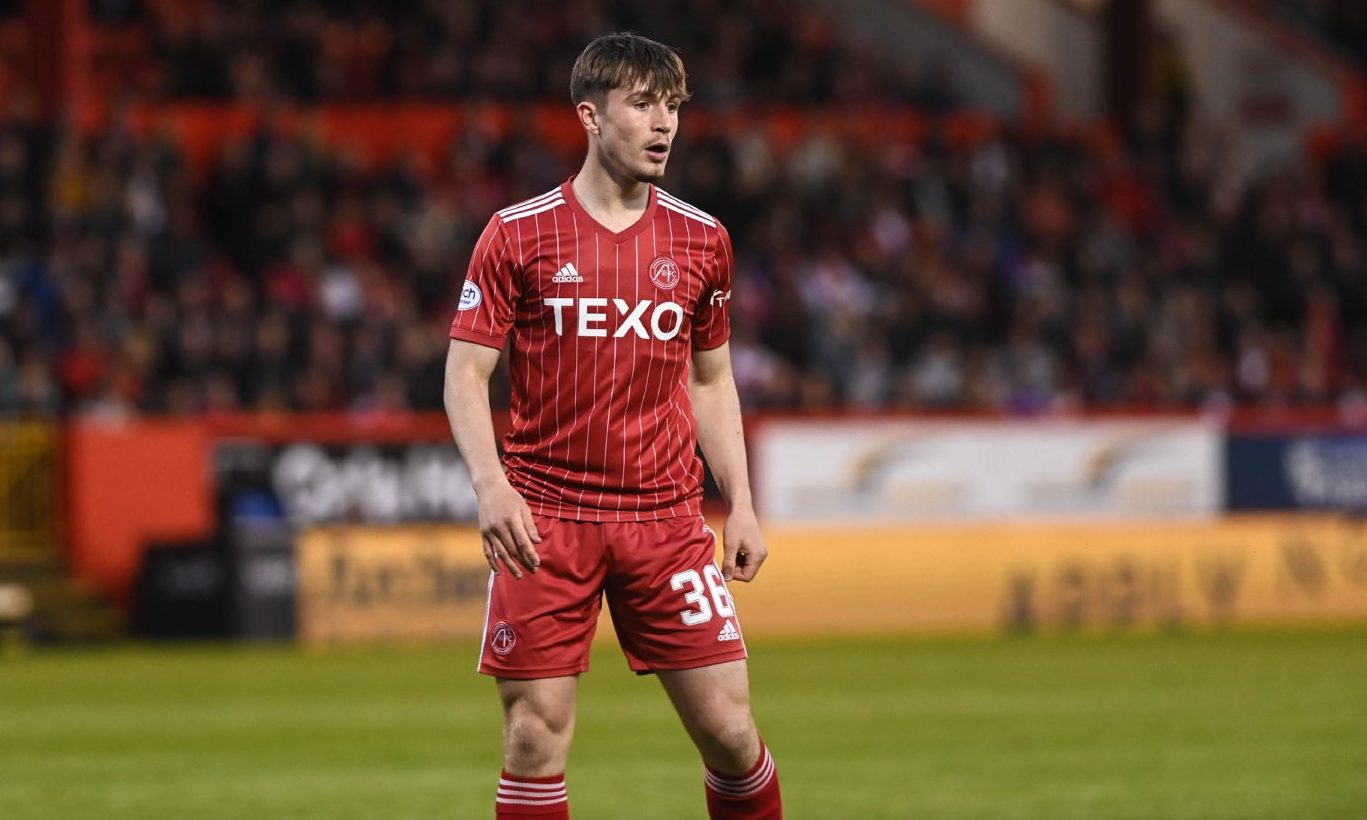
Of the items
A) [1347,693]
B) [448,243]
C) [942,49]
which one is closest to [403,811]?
[1347,693]

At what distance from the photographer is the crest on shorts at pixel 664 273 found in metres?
5.65

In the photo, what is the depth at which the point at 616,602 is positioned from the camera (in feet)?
18.9

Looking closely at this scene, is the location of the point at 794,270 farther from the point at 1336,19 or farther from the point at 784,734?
the point at 1336,19

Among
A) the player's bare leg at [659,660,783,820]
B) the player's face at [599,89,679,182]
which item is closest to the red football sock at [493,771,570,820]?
the player's bare leg at [659,660,783,820]

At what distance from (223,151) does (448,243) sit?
2.33 m

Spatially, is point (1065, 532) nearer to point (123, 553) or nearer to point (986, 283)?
point (986, 283)

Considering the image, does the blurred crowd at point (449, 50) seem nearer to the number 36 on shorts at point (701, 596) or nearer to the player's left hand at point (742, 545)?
the player's left hand at point (742, 545)

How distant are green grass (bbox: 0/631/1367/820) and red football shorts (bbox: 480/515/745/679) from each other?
9.68 ft

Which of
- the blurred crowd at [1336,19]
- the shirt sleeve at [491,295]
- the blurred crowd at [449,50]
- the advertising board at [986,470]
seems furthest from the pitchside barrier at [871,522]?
the blurred crowd at [1336,19]

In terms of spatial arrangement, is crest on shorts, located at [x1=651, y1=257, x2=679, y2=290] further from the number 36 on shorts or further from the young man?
the number 36 on shorts

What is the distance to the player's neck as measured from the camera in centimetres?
566

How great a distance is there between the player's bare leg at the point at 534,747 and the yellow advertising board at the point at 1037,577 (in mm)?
12583

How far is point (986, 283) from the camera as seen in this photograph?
23.7m

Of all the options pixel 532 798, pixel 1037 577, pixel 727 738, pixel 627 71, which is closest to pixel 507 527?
pixel 532 798
